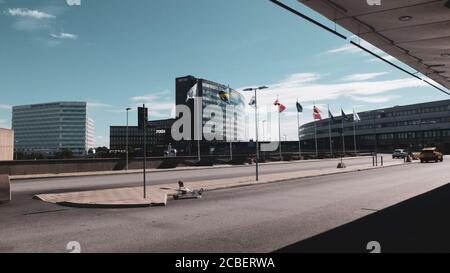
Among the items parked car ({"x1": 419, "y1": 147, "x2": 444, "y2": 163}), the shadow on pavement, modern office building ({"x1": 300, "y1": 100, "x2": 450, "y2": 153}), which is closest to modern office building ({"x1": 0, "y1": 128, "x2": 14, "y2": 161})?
the shadow on pavement

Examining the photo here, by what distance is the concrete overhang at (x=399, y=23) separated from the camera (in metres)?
11.0

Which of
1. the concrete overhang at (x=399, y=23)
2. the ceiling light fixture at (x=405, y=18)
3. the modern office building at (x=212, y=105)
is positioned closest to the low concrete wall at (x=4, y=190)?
the concrete overhang at (x=399, y=23)

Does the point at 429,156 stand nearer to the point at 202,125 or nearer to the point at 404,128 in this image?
the point at 404,128

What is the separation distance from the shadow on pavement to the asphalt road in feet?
1.16

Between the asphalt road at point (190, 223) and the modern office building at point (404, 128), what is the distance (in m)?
99.2

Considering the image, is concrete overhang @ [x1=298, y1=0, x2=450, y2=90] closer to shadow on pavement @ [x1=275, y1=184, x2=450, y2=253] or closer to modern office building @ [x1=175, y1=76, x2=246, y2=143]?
shadow on pavement @ [x1=275, y1=184, x2=450, y2=253]

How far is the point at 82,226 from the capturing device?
10469mm

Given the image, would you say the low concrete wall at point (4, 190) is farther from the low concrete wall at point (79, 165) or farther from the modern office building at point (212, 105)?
the modern office building at point (212, 105)

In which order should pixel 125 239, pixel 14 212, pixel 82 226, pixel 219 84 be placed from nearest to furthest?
pixel 125 239 → pixel 82 226 → pixel 14 212 → pixel 219 84

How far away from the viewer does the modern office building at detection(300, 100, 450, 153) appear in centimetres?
12331

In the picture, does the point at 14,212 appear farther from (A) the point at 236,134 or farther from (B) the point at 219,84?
(A) the point at 236,134
